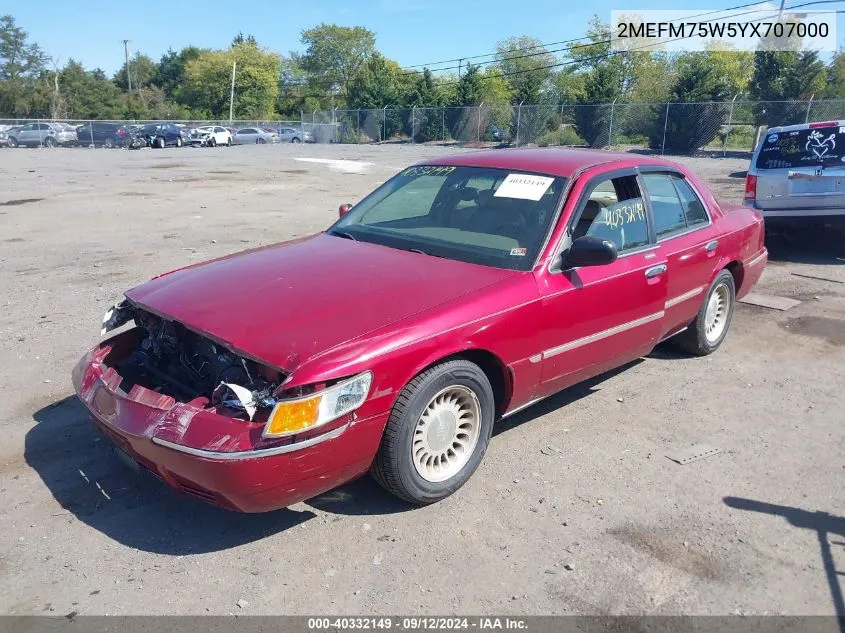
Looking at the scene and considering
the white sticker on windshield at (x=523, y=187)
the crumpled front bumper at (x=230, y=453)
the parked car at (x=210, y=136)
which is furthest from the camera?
the parked car at (x=210, y=136)

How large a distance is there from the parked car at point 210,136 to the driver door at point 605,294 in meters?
44.9

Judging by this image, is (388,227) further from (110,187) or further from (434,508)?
(110,187)

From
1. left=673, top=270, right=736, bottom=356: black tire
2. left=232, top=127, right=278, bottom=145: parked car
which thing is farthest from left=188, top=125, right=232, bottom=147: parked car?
left=673, top=270, right=736, bottom=356: black tire

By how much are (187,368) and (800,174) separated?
8.33 meters

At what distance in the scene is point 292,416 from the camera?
9.62ft

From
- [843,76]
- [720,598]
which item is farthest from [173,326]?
[843,76]

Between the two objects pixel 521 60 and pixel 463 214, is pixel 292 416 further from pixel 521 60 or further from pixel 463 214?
pixel 521 60

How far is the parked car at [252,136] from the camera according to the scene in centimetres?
5066

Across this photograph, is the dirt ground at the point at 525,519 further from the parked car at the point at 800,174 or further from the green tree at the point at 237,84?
the green tree at the point at 237,84

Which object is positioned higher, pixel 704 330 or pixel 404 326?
pixel 404 326

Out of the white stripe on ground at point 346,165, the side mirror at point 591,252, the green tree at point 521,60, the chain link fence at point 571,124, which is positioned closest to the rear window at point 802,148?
the side mirror at point 591,252

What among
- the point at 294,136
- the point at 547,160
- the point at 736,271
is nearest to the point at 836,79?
the point at 294,136

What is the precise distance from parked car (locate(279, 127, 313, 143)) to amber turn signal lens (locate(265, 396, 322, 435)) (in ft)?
174

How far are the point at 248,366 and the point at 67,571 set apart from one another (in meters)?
1.16
